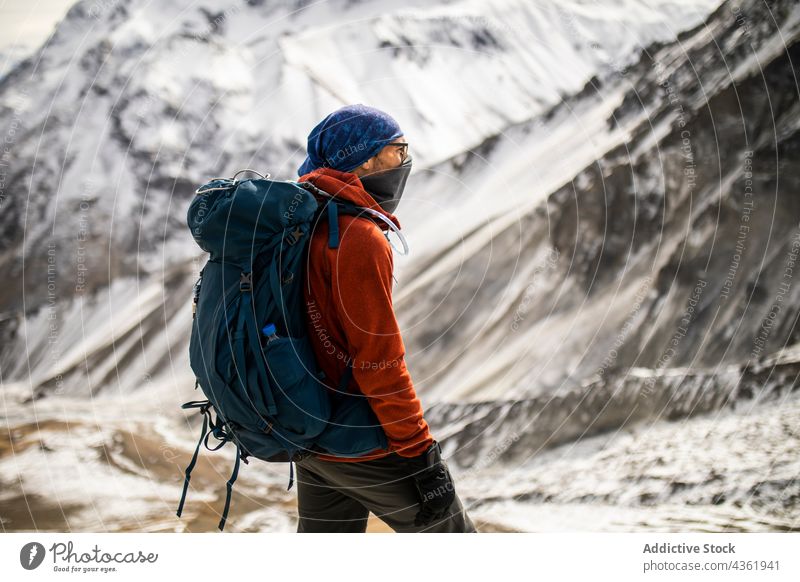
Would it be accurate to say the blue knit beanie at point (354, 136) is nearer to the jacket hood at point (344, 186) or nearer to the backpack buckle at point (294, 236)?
the jacket hood at point (344, 186)

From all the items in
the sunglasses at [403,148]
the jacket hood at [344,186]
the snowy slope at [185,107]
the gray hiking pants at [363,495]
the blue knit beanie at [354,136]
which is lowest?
the gray hiking pants at [363,495]

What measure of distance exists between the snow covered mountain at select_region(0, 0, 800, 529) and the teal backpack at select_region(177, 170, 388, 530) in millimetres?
1555

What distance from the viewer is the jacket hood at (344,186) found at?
A: 6.46 feet

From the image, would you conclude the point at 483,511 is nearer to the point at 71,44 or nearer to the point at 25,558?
the point at 25,558

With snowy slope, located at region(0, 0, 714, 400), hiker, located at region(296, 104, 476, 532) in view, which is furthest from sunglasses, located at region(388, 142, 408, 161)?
snowy slope, located at region(0, 0, 714, 400)

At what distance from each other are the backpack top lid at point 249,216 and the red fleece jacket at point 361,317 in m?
0.08

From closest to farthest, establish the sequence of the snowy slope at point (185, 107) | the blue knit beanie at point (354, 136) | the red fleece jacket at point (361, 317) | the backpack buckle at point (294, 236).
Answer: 1. the red fleece jacket at point (361, 317)
2. the backpack buckle at point (294, 236)
3. the blue knit beanie at point (354, 136)
4. the snowy slope at point (185, 107)

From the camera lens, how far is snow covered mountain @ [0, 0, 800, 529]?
3477 millimetres

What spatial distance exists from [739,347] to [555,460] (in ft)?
3.27

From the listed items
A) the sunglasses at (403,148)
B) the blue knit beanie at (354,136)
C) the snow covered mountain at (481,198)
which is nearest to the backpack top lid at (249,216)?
the blue knit beanie at (354,136)

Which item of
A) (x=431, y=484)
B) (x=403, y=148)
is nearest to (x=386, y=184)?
(x=403, y=148)

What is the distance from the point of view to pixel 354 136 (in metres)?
2.05

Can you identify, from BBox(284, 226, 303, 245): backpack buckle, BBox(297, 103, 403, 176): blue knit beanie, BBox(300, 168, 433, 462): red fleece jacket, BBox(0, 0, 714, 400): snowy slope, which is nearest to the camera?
BBox(300, 168, 433, 462): red fleece jacket

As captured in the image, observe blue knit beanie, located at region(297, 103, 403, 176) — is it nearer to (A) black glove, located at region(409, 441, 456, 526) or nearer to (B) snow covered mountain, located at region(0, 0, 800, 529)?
(A) black glove, located at region(409, 441, 456, 526)
